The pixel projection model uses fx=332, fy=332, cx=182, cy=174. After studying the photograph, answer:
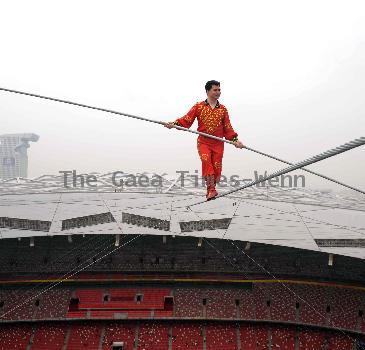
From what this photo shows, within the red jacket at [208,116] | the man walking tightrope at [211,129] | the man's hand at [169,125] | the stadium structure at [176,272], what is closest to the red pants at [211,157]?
the man walking tightrope at [211,129]

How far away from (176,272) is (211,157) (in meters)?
20.3

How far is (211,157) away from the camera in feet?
23.7

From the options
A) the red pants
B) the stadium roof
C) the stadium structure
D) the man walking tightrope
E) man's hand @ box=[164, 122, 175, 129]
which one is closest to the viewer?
man's hand @ box=[164, 122, 175, 129]

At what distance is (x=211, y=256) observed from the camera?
26156 mm

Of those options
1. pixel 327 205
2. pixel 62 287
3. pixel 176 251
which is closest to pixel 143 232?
pixel 176 251

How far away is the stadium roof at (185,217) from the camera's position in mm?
20500

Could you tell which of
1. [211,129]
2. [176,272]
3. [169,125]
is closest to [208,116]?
[211,129]

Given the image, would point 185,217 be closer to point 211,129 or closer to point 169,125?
point 211,129

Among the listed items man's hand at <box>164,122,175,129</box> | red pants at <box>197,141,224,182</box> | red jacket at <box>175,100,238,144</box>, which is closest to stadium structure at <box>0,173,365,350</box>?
red pants at <box>197,141,224,182</box>

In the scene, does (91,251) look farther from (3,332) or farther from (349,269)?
(349,269)

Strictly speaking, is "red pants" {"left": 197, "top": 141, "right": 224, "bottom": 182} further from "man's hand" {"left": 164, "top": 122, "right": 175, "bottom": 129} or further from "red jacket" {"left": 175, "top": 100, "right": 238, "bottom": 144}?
"man's hand" {"left": 164, "top": 122, "right": 175, "bottom": 129}

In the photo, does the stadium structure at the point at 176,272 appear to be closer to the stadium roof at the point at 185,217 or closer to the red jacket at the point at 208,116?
the stadium roof at the point at 185,217

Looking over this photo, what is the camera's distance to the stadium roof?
67.3 feet

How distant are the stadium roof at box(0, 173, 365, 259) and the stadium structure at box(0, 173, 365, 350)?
0.08 meters
